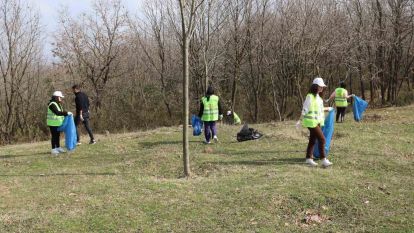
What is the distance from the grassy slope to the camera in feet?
19.2

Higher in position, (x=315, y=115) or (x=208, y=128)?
(x=315, y=115)

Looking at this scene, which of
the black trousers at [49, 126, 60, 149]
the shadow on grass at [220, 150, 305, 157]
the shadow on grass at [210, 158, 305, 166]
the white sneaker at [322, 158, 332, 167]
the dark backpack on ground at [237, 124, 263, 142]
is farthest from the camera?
the dark backpack on ground at [237, 124, 263, 142]

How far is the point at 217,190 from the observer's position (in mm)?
7227

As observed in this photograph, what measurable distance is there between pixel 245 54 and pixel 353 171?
1728 centimetres

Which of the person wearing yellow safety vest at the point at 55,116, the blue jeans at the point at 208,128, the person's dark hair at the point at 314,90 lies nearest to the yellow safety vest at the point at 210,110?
the blue jeans at the point at 208,128

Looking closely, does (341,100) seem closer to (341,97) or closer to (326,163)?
(341,97)

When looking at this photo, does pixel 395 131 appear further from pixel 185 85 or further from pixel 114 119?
pixel 114 119

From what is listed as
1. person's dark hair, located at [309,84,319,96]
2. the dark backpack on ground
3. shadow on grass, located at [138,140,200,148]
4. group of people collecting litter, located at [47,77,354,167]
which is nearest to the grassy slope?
group of people collecting litter, located at [47,77,354,167]

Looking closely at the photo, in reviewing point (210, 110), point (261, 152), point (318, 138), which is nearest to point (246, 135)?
point (210, 110)

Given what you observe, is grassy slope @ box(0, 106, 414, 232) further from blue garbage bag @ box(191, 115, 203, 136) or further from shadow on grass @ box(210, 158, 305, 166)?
blue garbage bag @ box(191, 115, 203, 136)

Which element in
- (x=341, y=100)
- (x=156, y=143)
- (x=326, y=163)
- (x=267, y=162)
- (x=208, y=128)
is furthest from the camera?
(x=341, y=100)

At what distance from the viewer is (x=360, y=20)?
80.3ft

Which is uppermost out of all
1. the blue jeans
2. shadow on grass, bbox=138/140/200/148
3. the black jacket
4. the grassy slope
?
the black jacket

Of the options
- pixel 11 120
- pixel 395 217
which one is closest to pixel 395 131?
pixel 395 217
